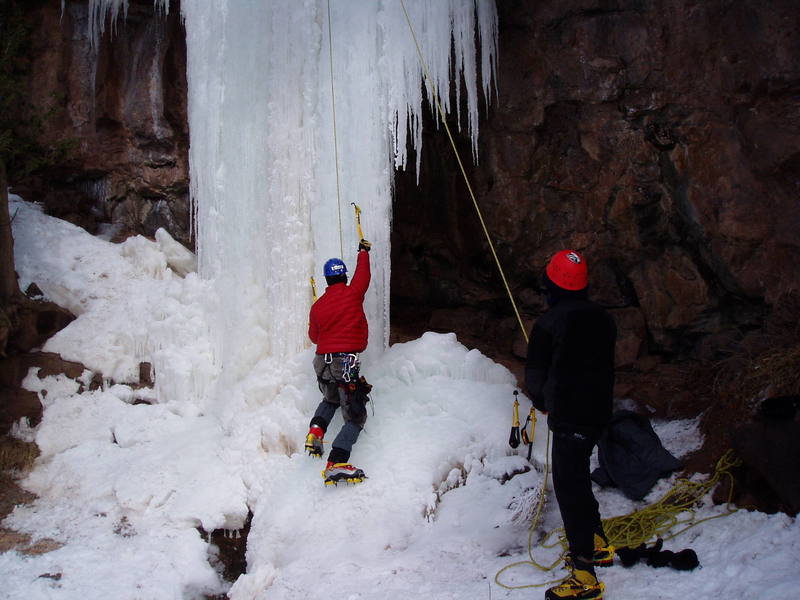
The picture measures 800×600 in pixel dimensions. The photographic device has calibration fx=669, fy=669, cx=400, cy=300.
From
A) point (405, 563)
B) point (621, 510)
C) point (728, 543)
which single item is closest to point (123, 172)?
point (405, 563)

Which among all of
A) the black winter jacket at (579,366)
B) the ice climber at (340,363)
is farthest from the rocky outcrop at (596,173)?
the ice climber at (340,363)

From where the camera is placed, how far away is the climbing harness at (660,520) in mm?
3918

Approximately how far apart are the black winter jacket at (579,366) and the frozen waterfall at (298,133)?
2693mm

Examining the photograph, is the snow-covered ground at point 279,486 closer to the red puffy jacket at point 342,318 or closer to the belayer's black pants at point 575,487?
the belayer's black pants at point 575,487

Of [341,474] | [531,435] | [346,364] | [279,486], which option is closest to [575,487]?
[531,435]

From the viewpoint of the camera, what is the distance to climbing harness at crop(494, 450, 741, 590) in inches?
154

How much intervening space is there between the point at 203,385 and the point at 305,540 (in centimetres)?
244

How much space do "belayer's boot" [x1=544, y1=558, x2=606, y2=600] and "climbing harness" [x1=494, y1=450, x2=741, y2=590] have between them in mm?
505

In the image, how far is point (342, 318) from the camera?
16.5 ft

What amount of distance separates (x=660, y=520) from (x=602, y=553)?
816 mm

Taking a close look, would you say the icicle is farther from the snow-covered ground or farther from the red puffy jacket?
the red puffy jacket

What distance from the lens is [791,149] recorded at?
Answer: 5.54 meters

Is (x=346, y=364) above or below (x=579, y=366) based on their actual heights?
below

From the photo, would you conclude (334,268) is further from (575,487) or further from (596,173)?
(596,173)
